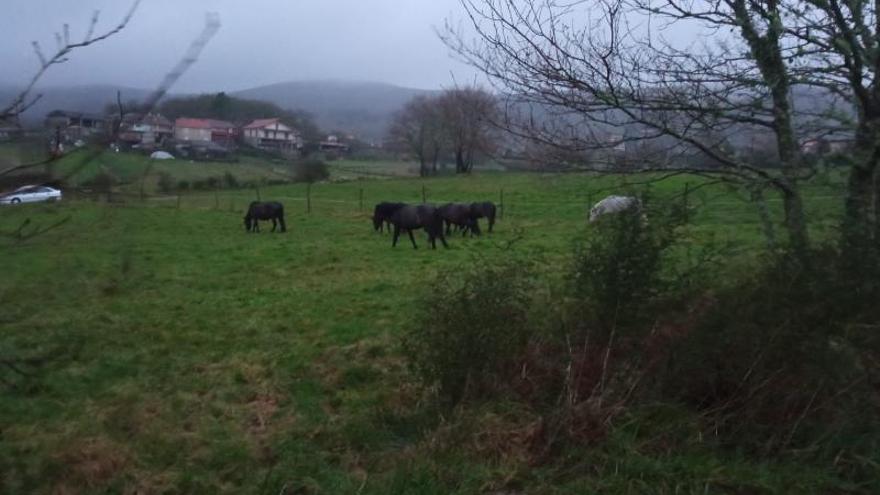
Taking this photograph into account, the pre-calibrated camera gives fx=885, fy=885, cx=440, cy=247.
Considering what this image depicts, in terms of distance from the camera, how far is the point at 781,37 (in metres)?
7.88

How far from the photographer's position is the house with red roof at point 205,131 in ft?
15.0

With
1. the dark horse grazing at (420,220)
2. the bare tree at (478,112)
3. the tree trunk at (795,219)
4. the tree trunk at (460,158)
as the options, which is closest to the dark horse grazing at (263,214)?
the dark horse grazing at (420,220)

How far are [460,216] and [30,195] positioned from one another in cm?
2434

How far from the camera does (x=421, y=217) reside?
83.4ft

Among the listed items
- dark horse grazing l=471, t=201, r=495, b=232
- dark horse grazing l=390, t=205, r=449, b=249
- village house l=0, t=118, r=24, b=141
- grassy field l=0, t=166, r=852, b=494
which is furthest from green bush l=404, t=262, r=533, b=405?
dark horse grazing l=471, t=201, r=495, b=232

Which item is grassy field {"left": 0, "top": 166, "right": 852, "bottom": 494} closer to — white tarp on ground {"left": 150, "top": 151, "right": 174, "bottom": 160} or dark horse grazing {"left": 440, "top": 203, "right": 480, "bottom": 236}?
white tarp on ground {"left": 150, "top": 151, "right": 174, "bottom": 160}

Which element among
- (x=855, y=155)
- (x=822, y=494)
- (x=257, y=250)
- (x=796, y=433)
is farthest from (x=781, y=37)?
(x=257, y=250)

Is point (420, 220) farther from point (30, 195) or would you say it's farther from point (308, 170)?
point (30, 195)

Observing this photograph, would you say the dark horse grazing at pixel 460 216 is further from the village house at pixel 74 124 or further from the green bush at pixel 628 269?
the village house at pixel 74 124

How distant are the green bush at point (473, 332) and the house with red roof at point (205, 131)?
2.34 m

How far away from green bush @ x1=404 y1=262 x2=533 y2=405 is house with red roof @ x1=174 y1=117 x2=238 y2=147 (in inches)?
92.3

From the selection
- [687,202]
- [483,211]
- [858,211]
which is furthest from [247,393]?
[483,211]

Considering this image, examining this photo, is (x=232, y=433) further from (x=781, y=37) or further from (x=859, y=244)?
(x=781, y=37)

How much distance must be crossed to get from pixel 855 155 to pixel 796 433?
8.16ft
